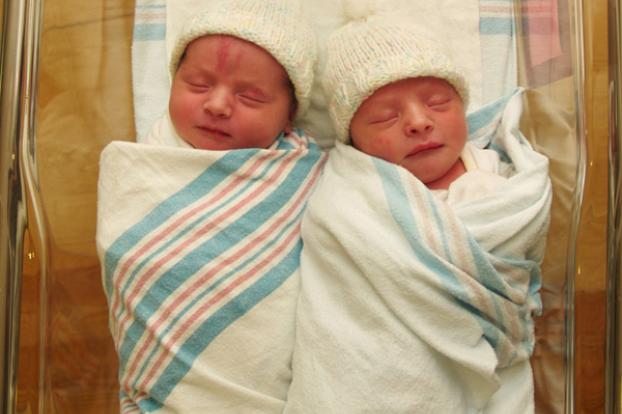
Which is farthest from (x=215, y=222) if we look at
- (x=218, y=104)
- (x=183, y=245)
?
(x=218, y=104)

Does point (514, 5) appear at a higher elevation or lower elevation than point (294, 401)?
higher

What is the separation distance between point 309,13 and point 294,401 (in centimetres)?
70

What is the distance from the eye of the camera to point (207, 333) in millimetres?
952

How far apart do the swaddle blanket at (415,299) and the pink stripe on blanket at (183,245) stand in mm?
102

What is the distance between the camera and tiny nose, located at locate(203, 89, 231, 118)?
1035mm

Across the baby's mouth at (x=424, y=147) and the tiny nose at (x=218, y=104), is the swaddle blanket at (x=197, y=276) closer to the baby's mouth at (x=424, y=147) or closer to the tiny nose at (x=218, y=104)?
the tiny nose at (x=218, y=104)

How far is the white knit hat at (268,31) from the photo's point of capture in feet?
3.47

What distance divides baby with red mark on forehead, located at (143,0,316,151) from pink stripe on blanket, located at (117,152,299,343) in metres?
0.08

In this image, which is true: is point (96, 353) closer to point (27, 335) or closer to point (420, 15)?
point (27, 335)

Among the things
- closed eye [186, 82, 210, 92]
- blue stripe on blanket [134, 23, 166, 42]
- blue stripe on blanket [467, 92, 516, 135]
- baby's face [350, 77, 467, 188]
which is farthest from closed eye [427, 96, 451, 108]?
blue stripe on blanket [134, 23, 166, 42]

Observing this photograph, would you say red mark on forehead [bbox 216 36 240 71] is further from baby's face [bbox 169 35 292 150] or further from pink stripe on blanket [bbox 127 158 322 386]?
pink stripe on blanket [bbox 127 158 322 386]

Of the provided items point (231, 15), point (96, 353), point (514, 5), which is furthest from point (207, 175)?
point (514, 5)

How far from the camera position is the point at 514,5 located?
128cm

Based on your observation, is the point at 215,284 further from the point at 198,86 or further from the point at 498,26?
the point at 498,26
